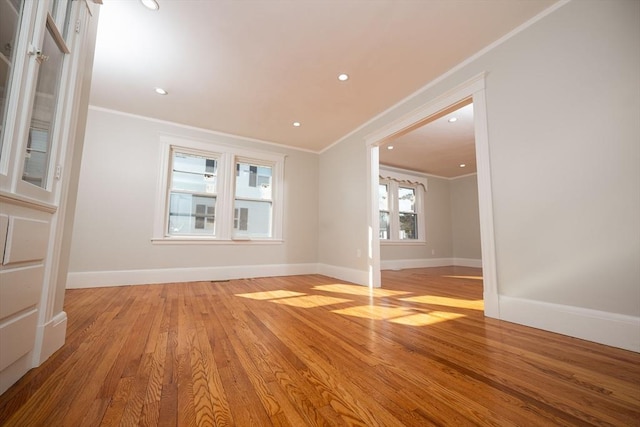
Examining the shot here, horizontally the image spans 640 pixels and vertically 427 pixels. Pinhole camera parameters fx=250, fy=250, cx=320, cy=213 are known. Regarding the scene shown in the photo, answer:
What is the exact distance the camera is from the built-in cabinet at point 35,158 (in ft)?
3.18

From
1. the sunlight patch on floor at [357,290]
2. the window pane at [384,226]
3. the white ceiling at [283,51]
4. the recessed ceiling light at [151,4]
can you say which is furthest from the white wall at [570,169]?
the window pane at [384,226]

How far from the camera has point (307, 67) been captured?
2527 millimetres

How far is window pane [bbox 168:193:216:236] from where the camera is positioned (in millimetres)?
3826

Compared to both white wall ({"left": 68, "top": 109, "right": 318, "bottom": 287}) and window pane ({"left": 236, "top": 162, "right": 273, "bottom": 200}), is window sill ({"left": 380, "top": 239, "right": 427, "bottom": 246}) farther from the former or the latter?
white wall ({"left": 68, "top": 109, "right": 318, "bottom": 287})

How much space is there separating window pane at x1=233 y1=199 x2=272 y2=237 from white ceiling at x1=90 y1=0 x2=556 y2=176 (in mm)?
1532

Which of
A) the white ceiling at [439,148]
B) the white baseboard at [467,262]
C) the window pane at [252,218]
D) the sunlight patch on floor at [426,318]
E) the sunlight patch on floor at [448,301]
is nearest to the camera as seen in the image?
the sunlight patch on floor at [426,318]

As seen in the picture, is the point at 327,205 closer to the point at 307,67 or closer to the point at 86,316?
the point at 307,67

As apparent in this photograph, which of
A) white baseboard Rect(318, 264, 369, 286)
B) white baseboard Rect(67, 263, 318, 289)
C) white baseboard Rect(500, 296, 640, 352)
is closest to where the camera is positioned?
white baseboard Rect(500, 296, 640, 352)

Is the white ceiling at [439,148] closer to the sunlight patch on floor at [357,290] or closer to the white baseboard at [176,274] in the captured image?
the sunlight patch on floor at [357,290]

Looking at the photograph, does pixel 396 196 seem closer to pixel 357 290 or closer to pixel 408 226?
pixel 408 226

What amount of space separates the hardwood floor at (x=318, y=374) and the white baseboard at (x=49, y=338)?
46mm

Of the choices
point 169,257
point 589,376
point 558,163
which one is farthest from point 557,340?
point 169,257

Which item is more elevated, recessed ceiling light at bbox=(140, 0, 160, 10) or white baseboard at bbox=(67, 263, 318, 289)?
recessed ceiling light at bbox=(140, 0, 160, 10)

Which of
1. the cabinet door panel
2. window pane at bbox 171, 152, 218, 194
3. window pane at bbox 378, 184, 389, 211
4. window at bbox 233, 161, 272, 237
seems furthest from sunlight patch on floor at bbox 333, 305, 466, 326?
window pane at bbox 378, 184, 389, 211
